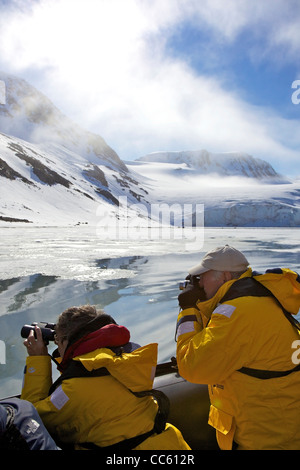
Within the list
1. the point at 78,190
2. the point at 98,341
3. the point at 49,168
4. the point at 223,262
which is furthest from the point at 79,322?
the point at 49,168

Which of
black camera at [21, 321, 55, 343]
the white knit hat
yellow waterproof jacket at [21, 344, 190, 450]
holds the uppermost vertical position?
the white knit hat

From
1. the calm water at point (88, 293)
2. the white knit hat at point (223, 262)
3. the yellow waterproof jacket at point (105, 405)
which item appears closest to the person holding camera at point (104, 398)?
the yellow waterproof jacket at point (105, 405)

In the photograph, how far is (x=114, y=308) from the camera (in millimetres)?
5738

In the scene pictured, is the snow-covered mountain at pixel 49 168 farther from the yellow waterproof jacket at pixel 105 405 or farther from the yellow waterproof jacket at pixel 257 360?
the yellow waterproof jacket at pixel 257 360

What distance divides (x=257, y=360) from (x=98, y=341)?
80cm

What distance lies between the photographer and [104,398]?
56.8 inches

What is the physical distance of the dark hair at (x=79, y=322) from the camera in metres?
1.63

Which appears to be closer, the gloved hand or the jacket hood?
the jacket hood

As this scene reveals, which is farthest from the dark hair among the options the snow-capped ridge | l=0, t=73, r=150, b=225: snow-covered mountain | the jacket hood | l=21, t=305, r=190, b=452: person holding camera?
the snow-capped ridge

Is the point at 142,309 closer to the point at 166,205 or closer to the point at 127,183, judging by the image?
the point at 166,205

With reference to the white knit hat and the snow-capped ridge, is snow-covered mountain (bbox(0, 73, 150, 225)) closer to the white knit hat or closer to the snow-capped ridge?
the snow-capped ridge

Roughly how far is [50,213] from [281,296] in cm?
5809

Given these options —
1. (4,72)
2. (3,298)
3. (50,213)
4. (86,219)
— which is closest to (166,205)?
(86,219)

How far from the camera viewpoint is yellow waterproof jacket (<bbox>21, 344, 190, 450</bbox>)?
1.44 metres
